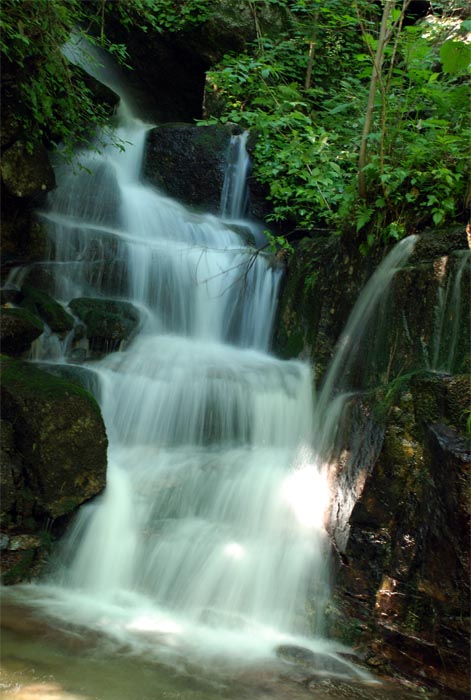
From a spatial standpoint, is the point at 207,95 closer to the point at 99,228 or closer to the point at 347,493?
the point at 99,228

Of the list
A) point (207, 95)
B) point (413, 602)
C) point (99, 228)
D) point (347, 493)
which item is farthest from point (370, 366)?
point (207, 95)

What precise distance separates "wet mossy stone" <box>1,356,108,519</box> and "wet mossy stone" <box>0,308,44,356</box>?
40.5 inches

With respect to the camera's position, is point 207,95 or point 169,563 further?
point 207,95

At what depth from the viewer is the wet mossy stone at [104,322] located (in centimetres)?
612

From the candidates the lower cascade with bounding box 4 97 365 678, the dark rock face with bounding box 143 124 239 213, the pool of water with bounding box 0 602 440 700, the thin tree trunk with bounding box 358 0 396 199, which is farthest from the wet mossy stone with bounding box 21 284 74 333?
the dark rock face with bounding box 143 124 239 213

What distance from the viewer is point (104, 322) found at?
243 inches

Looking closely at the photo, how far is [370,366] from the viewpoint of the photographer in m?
4.74

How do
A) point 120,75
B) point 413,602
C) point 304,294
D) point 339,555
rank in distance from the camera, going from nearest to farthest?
point 413,602, point 339,555, point 304,294, point 120,75

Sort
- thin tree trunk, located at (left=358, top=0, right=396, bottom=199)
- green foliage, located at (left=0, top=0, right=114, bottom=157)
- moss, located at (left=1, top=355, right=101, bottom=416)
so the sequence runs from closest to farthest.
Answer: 1. moss, located at (left=1, top=355, right=101, bottom=416)
2. thin tree trunk, located at (left=358, top=0, right=396, bottom=199)
3. green foliage, located at (left=0, top=0, right=114, bottom=157)

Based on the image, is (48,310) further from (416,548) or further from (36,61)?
(416,548)

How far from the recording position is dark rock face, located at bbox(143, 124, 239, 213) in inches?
382

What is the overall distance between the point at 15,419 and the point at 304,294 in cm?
345

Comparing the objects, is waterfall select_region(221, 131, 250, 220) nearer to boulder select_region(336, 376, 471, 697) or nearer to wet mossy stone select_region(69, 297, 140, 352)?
wet mossy stone select_region(69, 297, 140, 352)

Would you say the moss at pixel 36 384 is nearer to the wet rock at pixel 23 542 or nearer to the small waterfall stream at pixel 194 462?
the small waterfall stream at pixel 194 462
